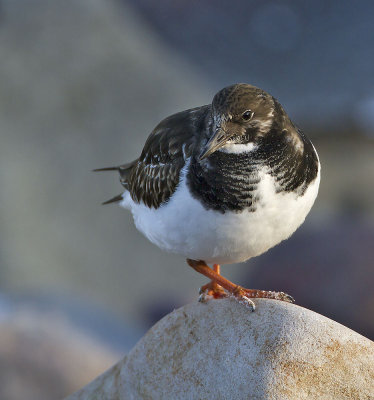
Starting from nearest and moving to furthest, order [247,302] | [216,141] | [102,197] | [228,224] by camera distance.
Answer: [216,141]
[228,224]
[247,302]
[102,197]

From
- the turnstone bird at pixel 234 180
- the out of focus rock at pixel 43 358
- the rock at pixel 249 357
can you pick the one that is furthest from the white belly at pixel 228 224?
the out of focus rock at pixel 43 358

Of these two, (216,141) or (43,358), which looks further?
(43,358)

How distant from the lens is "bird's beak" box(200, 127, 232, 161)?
345cm

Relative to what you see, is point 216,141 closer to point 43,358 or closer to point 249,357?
point 249,357

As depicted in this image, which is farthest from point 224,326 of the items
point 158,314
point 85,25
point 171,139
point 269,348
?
point 85,25

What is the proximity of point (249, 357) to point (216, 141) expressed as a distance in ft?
3.99

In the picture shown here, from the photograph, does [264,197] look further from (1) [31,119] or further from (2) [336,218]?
(1) [31,119]

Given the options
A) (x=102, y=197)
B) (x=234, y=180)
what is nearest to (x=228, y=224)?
(x=234, y=180)

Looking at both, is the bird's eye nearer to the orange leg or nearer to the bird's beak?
the bird's beak

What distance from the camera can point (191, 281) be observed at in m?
8.92

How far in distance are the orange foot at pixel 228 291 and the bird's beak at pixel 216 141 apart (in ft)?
3.29

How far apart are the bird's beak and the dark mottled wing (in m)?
0.35

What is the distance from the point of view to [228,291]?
4.16 m

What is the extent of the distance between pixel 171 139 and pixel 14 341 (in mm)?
2933
